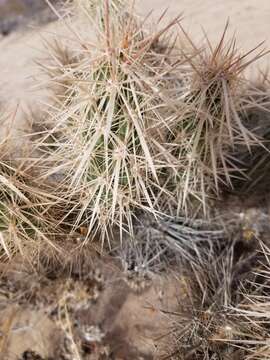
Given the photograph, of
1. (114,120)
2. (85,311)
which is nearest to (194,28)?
(114,120)

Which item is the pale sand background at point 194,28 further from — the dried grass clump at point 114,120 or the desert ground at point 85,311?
the dried grass clump at point 114,120

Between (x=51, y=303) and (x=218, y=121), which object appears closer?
(x=218, y=121)

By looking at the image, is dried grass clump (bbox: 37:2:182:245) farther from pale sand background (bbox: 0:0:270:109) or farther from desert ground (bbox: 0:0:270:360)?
pale sand background (bbox: 0:0:270:109)

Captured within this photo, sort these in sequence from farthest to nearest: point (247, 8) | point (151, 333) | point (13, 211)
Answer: point (247, 8) → point (151, 333) → point (13, 211)

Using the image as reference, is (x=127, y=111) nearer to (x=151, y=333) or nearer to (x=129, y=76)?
(x=129, y=76)

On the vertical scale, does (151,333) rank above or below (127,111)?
below

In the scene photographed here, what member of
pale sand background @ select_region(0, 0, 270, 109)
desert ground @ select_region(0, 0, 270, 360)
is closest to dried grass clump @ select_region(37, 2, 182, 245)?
desert ground @ select_region(0, 0, 270, 360)

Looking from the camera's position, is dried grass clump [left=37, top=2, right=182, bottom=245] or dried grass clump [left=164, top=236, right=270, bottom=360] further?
dried grass clump [left=164, top=236, right=270, bottom=360]

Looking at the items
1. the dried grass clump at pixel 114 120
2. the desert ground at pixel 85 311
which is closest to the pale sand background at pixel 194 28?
the desert ground at pixel 85 311

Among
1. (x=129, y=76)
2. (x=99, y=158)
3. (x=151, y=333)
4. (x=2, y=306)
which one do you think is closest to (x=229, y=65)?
(x=129, y=76)
